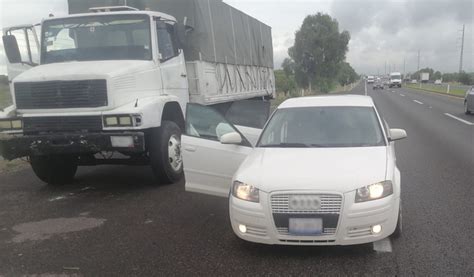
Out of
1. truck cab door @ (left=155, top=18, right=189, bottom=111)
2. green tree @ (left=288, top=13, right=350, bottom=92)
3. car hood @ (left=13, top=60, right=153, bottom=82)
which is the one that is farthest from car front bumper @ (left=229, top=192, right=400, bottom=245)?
green tree @ (left=288, top=13, right=350, bottom=92)

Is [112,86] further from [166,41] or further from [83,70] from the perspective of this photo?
[166,41]

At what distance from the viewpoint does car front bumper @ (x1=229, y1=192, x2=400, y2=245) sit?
12.9 ft

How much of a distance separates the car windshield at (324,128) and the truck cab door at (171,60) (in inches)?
103

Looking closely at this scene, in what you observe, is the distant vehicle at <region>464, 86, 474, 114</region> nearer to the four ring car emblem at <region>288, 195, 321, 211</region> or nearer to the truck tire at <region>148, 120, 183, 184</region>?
the truck tire at <region>148, 120, 183, 184</region>

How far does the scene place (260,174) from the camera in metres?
4.32

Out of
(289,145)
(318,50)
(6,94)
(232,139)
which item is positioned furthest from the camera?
(318,50)

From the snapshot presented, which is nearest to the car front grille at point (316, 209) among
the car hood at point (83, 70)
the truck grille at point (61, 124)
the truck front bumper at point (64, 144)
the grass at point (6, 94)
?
the truck front bumper at point (64, 144)

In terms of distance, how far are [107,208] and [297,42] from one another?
168ft

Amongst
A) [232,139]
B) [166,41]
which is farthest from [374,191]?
[166,41]

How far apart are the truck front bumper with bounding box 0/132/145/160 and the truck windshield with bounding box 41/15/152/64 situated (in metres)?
1.50

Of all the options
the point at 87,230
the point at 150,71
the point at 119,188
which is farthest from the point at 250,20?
the point at 87,230

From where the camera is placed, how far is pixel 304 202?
3.95 meters

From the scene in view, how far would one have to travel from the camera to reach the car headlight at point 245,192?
416 cm

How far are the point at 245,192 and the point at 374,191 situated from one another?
3.81ft
